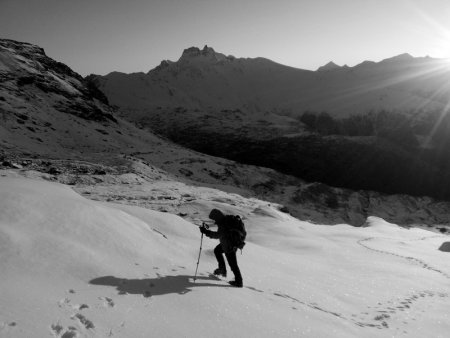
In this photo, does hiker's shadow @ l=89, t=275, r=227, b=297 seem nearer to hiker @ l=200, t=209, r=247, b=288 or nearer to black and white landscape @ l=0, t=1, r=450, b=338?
black and white landscape @ l=0, t=1, r=450, b=338

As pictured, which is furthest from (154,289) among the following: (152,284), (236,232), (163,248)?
(163,248)

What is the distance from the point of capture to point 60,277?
7090 millimetres

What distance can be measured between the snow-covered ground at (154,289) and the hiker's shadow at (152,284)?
0.03 meters

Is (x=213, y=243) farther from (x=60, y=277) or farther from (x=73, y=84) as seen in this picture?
(x=73, y=84)

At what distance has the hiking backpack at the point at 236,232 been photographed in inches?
390

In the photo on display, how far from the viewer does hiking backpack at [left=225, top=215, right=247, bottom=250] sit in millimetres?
9914

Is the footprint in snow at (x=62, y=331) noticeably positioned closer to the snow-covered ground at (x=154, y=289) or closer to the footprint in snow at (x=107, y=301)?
the snow-covered ground at (x=154, y=289)

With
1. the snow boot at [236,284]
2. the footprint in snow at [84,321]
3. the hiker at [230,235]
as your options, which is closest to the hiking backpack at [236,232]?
the hiker at [230,235]

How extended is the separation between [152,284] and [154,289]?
28 cm

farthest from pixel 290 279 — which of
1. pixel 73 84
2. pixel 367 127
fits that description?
pixel 367 127

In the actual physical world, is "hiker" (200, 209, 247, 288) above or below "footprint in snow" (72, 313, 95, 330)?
above

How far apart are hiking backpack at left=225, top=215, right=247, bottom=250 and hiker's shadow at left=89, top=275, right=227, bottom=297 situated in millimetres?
1249

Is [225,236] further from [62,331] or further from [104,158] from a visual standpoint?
[104,158]

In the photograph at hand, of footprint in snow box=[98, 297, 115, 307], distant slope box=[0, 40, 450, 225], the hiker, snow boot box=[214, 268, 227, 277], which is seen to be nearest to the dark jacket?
the hiker
